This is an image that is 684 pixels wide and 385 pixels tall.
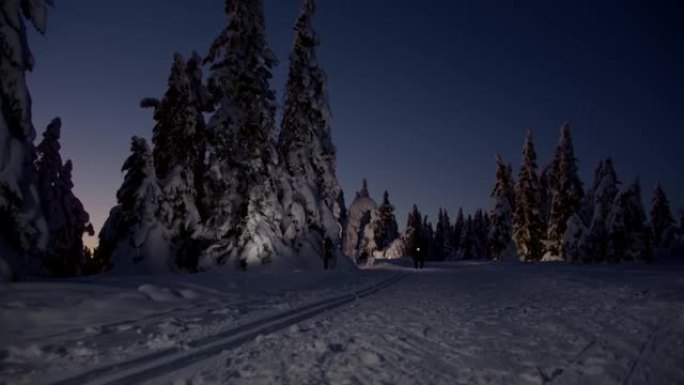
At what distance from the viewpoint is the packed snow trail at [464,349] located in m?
4.38

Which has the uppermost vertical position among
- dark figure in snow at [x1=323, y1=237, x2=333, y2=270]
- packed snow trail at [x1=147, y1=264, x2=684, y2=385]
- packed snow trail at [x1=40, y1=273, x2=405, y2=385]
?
dark figure in snow at [x1=323, y1=237, x2=333, y2=270]

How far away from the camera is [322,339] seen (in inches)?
236

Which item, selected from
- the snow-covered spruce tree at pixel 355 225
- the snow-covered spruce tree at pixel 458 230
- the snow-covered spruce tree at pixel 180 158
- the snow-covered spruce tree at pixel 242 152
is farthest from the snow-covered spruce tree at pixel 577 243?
the snow-covered spruce tree at pixel 458 230

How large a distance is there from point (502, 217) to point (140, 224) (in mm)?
46213

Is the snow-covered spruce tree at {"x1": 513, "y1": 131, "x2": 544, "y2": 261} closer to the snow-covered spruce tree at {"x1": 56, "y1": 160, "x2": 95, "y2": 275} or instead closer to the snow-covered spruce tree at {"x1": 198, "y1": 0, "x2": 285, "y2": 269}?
the snow-covered spruce tree at {"x1": 198, "y1": 0, "x2": 285, "y2": 269}

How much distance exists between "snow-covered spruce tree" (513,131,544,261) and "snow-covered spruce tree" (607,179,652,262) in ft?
44.8

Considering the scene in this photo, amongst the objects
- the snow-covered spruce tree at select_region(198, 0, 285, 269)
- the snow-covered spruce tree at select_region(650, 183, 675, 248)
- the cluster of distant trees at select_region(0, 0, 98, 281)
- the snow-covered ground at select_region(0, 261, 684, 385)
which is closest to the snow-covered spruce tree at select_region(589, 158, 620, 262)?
the snow-covered spruce tree at select_region(650, 183, 675, 248)

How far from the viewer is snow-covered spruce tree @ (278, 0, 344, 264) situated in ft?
82.2

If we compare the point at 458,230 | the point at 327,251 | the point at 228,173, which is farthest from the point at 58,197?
the point at 458,230

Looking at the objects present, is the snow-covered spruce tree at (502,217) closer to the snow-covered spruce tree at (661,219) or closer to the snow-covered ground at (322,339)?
the snow-covered spruce tree at (661,219)

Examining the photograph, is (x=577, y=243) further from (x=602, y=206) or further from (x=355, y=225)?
(x=355, y=225)

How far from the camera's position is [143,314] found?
7.76 metres

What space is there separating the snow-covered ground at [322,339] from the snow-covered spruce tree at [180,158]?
12.9m

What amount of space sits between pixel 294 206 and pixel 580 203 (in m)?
36.4
